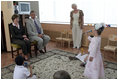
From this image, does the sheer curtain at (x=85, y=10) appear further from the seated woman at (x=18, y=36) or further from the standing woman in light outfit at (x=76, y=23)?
the seated woman at (x=18, y=36)

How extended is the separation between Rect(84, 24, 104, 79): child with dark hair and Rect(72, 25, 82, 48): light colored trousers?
2167 millimetres

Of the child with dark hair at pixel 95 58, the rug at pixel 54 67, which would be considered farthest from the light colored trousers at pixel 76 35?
the child with dark hair at pixel 95 58

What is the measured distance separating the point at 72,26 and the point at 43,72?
2.17 metres

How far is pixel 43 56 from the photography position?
3617 millimetres

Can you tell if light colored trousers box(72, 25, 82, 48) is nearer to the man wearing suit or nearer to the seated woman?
the man wearing suit

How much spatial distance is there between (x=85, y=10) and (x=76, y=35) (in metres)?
0.91

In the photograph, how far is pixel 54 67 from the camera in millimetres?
2904

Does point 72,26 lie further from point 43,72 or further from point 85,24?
point 43,72

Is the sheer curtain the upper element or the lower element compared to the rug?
upper

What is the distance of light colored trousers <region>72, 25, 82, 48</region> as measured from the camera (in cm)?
436

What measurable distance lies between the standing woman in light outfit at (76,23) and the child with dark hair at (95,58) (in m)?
2.12

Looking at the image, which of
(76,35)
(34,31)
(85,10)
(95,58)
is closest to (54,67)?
(95,58)

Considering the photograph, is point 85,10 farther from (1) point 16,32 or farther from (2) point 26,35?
(1) point 16,32

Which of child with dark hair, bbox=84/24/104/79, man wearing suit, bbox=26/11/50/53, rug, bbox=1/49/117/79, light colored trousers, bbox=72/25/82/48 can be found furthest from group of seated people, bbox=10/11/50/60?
child with dark hair, bbox=84/24/104/79
